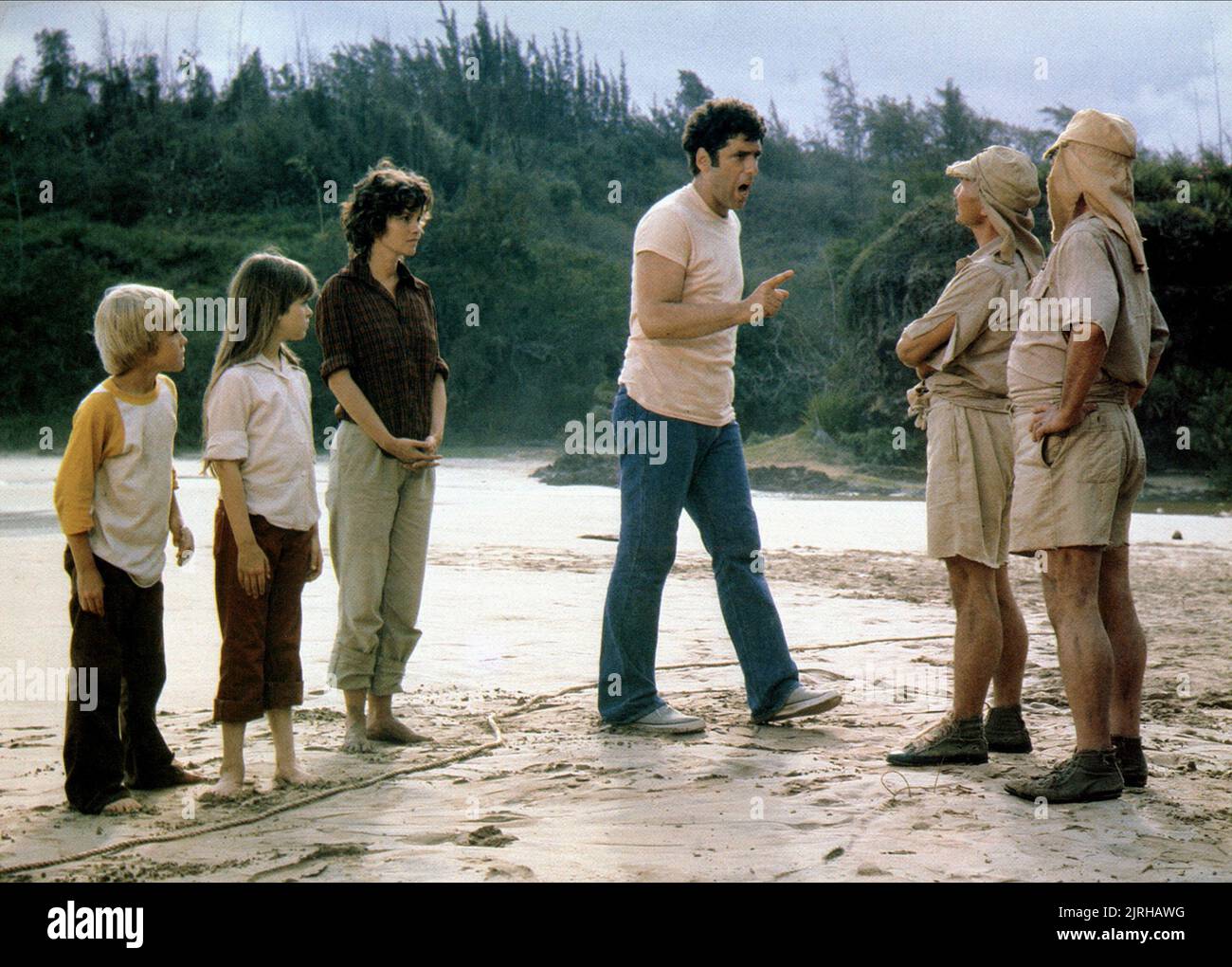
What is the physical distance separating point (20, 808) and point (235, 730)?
1.90ft

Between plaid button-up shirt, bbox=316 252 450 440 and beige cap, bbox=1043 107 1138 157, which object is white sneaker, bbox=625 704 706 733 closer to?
plaid button-up shirt, bbox=316 252 450 440

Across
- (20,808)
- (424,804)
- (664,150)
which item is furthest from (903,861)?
(664,150)

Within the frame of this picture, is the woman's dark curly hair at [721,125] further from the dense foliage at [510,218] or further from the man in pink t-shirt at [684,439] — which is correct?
the dense foliage at [510,218]

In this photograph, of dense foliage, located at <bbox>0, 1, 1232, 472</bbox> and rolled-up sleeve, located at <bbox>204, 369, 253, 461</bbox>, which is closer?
rolled-up sleeve, located at <bbox>204, 369, 253, 461</bbox>

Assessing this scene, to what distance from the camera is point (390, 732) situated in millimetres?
4500

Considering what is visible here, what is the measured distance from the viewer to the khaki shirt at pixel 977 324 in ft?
13.9

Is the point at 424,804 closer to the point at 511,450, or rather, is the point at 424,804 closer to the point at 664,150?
the point at 511,450

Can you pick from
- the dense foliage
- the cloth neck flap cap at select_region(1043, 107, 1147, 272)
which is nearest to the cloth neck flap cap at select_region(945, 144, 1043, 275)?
the cloth neck flap cap at select_region(1043, 107, 1147, 272)

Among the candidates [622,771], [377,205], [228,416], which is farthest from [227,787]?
[377,205]

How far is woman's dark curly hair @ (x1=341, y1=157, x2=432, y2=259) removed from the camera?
4547mm

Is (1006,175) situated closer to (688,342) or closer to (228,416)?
(688,342)

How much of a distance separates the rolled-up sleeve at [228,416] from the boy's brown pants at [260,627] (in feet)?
0.62

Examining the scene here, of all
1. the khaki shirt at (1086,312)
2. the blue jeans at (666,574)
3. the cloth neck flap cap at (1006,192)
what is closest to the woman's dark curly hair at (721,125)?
the cloth neck flap cap at (1006,192)

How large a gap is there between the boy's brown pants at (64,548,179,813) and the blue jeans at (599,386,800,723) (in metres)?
1.56
